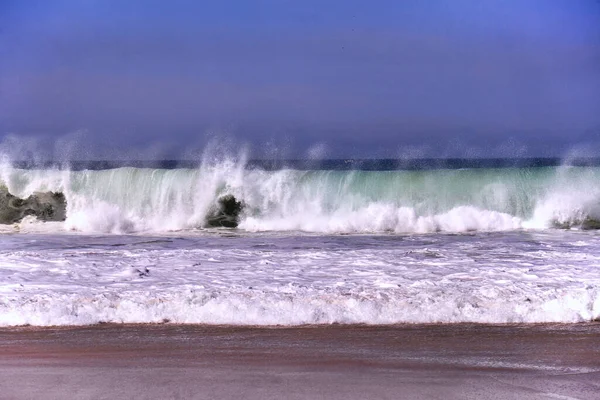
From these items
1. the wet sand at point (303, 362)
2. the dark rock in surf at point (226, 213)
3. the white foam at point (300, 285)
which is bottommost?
the wet sand at point (303, 362)

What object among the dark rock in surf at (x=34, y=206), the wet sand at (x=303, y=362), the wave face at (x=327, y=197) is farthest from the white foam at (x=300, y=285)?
the dark rock in surf at (x=34, y=206)

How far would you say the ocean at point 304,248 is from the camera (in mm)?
5406

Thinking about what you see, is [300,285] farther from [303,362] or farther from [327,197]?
[327,197]

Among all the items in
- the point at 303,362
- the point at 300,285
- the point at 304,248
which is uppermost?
the point at 304,248

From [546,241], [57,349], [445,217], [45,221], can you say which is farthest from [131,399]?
[45,221]

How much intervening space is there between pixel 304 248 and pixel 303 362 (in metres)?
5.56

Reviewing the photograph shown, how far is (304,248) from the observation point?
32.1 feet

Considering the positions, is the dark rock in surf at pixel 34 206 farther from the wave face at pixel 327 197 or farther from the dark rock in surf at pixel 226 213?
the dark rock in surf at pixel 226 213

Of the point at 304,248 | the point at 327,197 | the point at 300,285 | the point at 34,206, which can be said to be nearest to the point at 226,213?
the point at 327,197

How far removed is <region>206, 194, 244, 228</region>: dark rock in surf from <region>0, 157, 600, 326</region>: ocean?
16 cm

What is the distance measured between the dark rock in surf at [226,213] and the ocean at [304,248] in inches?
6.4

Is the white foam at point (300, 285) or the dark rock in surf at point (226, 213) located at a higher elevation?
the dark rock in surf at point (226, 213)

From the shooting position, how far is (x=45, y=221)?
1492 centimetres

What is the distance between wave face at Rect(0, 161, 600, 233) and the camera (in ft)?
46.8
